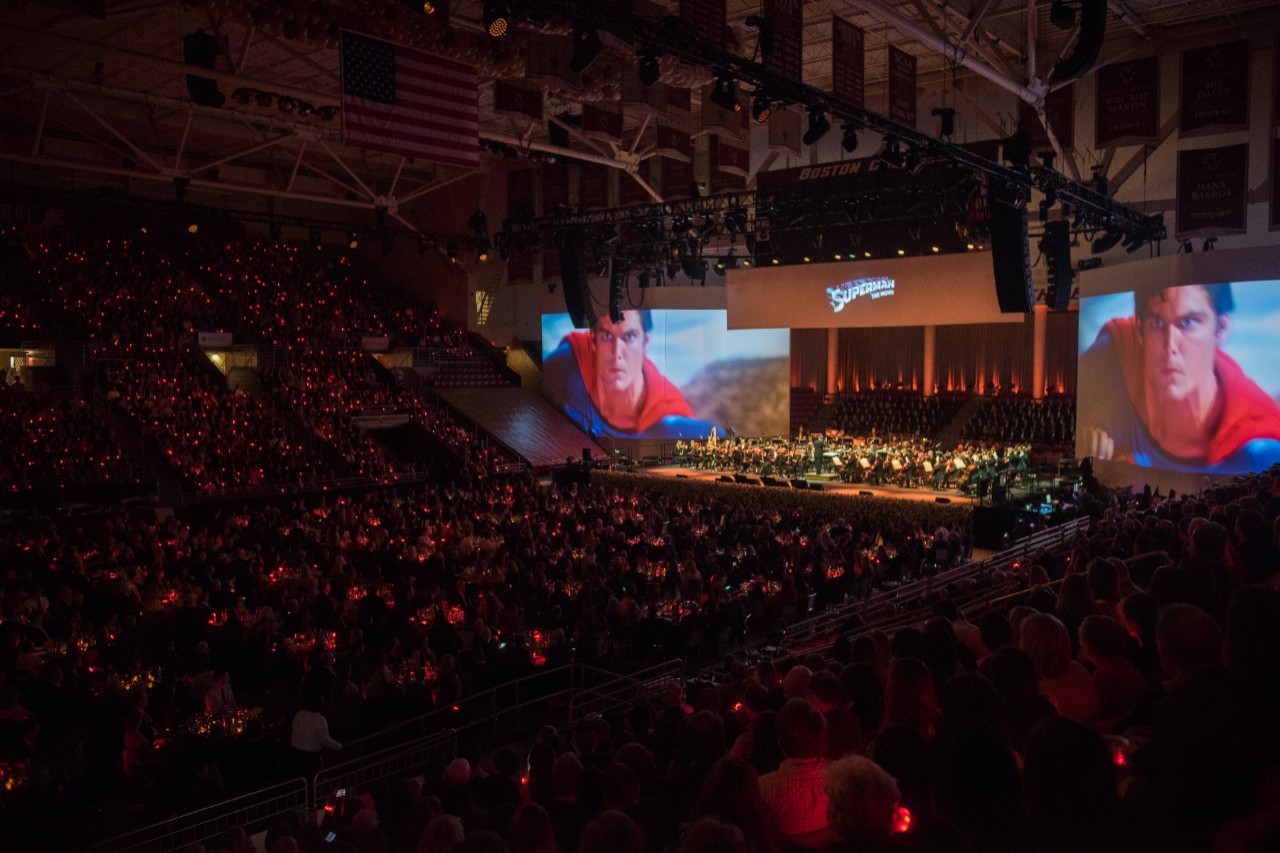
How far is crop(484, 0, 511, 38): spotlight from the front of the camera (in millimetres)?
9341

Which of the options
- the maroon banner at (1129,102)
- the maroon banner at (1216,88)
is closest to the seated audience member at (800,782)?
the maroon banner at (1216,88)

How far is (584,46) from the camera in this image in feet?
33.0

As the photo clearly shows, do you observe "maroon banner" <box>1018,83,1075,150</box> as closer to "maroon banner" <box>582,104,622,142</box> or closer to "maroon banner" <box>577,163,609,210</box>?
"maroon banner" <box>582,104,622,142</box>

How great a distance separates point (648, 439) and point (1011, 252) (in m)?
15.8

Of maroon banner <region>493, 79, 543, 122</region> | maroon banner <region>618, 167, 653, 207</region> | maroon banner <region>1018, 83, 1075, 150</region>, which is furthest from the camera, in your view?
maroon banner <region>618, 167, 653, 207</region>

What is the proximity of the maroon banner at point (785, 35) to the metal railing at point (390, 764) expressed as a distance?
7573mm

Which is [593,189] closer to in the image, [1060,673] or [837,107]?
[837,107]

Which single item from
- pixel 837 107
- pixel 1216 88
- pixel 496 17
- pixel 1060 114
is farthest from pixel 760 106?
pixel 1060 114

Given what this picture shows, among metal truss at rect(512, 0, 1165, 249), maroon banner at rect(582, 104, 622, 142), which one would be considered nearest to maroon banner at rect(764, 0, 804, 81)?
metal truss at rect(512, 0, 1165, 249)

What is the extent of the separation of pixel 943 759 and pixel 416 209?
33805 millimetres

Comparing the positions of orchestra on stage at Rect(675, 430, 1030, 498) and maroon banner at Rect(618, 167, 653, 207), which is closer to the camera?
orchestra on stage at Rect(675, 430, 1030, 498)

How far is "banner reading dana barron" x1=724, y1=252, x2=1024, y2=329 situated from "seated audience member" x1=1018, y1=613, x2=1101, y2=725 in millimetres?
18965

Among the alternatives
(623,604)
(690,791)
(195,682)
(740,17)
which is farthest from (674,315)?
(690,791)

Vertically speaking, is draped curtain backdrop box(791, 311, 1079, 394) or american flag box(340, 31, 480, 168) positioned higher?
american flag box(340, 31, 480, 168)
